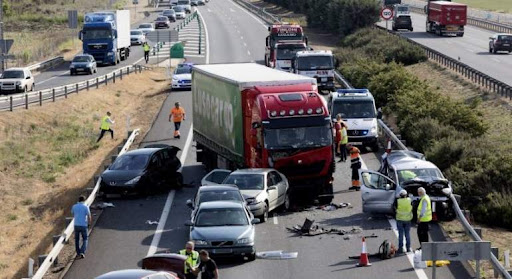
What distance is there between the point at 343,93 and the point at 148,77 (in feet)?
111

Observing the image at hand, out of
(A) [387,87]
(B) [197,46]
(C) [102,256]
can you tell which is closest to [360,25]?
(B) [197,46]

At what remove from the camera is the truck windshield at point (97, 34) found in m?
77.2

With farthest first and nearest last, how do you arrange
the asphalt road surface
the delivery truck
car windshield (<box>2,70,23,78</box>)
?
the delivery truck
car windshield (<box>2,70,23,78</box>)
the asphalt road surface

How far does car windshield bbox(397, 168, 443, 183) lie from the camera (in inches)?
1134

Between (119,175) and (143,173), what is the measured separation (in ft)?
2.47

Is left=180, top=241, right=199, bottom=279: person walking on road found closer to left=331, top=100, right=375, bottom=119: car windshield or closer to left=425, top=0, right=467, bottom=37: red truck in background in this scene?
left=331, top=100, right=375, bottom=119: car windshield

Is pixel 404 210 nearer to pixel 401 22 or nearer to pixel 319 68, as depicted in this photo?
pixel 319 68

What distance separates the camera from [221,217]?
82.2ft

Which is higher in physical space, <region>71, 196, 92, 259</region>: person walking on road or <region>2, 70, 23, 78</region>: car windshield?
<region>71, 196, 92, 259</region>: person walking on road

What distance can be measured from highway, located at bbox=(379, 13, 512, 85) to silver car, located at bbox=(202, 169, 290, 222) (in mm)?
30388

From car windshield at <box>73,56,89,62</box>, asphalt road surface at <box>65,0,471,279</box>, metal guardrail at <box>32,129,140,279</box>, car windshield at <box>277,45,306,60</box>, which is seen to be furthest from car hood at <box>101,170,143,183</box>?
car windshield at <box>73,56,89,62</box>

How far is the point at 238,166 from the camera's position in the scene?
32.1 meters

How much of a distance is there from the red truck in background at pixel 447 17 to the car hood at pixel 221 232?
6693cm

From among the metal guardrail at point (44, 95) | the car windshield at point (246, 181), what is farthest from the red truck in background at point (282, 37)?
the car windshield at point (246, 181)
